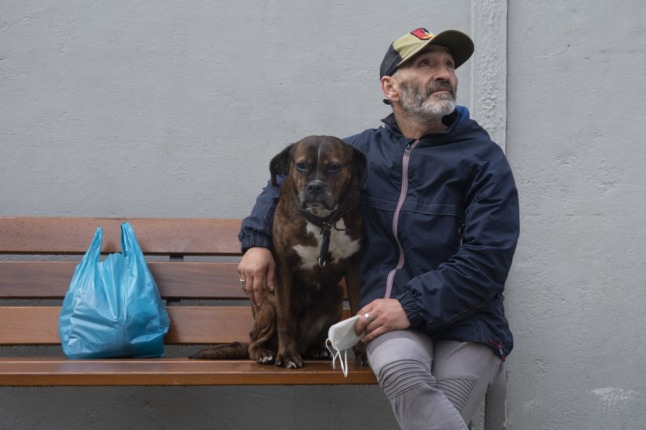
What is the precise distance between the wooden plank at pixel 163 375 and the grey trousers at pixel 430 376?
23 centimetres

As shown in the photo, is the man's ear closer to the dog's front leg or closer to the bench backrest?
the dog's front leg

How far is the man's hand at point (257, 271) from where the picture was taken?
310cm

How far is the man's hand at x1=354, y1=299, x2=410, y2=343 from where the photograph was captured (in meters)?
2.70

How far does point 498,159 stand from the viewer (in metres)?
2.87

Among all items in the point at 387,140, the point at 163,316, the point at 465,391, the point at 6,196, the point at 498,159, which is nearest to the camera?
the point at 465,391

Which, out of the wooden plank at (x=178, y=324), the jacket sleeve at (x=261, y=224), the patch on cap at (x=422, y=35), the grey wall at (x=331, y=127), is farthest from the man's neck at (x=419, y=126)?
the wooden plank at (x=178, y=324)

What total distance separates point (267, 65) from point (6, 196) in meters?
1.33

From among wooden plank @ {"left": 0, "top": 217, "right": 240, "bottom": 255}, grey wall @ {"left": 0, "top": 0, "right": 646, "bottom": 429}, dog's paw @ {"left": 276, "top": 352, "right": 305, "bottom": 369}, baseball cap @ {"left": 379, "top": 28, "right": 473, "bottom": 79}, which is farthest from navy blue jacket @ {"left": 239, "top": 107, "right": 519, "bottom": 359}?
grey wall @ {"left": 0, "top": 0, "right": 646, "bottom": 429}

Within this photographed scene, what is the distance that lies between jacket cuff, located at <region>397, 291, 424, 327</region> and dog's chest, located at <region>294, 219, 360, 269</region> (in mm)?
471

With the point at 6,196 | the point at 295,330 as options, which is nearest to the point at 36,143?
the point at 6,196

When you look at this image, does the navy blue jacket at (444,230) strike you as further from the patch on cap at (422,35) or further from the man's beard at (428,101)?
the patch on cap at (422,35)

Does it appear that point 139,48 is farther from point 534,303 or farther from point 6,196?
point 534,303

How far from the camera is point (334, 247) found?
313 centimetres

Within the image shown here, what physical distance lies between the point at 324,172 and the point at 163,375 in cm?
90
